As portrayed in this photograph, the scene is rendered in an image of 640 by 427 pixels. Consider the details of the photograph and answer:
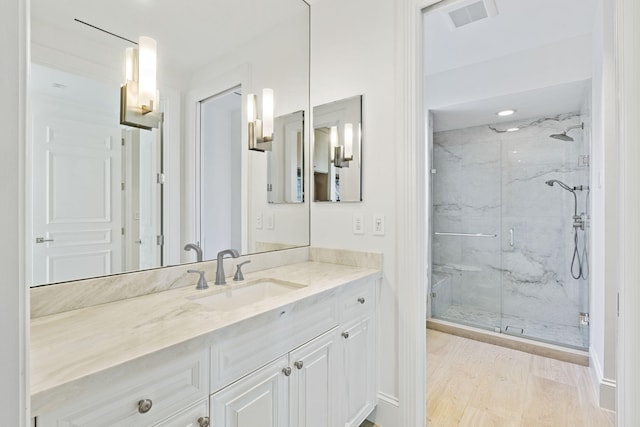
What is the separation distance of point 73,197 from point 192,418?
854 millimetres

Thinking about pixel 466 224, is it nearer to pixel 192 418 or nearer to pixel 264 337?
pixel 264 337

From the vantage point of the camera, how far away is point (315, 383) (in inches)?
52.0

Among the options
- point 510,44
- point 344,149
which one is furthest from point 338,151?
point 510,44

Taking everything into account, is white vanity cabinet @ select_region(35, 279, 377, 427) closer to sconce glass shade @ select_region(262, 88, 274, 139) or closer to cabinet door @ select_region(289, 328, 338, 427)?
cabinet door @ select_region(289, 328, 338, 427)

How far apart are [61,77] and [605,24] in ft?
9.07

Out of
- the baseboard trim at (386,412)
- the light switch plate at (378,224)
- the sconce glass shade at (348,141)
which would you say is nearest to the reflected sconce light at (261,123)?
the sconce glass shade at (348,141)

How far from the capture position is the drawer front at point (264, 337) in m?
0.96

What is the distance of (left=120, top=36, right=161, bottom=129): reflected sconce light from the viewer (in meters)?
1.27

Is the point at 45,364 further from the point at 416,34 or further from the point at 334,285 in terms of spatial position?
the point at 416,34

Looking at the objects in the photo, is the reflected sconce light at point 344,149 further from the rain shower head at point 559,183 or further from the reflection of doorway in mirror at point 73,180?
the rain shower head at point 559,183

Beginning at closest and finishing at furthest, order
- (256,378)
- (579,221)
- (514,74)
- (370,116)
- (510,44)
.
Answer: (256,378) → (370,116) → (510,44) → (514,74) → (579,221)

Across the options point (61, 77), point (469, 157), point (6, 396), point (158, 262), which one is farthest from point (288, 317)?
point (469, 157)

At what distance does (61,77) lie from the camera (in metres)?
1.15

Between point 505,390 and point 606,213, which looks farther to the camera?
point 505,390
